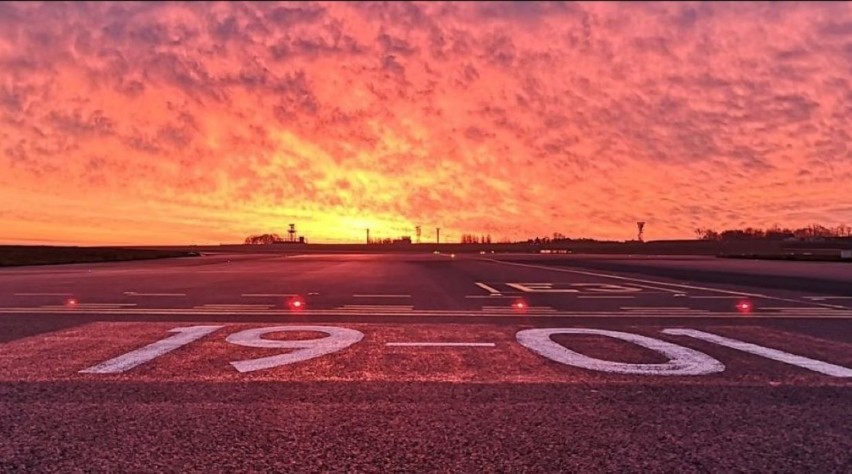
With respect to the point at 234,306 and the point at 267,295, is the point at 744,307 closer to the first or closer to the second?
the point at 234,306

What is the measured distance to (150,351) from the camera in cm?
939

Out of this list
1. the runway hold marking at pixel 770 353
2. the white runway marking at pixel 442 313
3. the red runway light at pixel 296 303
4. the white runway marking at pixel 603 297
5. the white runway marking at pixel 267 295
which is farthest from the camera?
the white runway marking at pixel 267 295

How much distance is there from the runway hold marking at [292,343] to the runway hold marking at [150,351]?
2.31 ft

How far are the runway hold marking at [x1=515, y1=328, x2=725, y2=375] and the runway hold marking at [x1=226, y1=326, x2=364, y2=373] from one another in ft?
9.67

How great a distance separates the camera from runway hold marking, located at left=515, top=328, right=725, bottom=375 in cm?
809

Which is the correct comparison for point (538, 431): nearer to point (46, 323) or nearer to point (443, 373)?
point (443, 373)

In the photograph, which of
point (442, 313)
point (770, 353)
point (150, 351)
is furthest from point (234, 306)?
point (770, 353)

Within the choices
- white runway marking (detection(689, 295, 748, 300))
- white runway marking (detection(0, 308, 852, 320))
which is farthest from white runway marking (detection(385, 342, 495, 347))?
white runway marking (detection(689, 295, 748, 300))

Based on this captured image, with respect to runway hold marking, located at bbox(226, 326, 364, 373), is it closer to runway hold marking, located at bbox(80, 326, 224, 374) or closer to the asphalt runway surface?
the asphalt runway surface

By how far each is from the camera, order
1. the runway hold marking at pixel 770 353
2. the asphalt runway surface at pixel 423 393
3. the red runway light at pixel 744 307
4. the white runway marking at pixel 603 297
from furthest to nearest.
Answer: the white runway marking at pixel 603 297
the red runway light at pixel 744 307
the runway hold marking at pixel 770 353
the asphalt runway surface at pixel 423 393

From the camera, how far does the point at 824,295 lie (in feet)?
69.8

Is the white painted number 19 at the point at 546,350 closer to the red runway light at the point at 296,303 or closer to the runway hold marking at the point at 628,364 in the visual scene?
the runway hold marking at the point at 628,364

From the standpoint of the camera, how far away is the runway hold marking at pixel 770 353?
8156mm

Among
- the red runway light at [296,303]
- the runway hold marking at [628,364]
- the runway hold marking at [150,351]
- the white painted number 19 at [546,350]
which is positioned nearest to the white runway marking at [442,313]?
the red runway light at [296,303]
